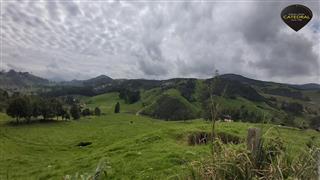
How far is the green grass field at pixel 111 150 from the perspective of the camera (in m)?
14.7

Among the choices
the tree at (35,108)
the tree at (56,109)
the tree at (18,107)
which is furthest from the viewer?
the tree at (56,109)

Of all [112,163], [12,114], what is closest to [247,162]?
[112,163]

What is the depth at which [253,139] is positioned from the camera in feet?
20.3

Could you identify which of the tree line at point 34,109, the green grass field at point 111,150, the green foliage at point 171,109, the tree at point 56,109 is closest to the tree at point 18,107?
the tree line at point 34,109

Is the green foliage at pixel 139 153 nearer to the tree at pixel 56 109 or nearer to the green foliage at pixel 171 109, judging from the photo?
the tree at pixel 56 109

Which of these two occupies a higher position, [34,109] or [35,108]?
[35,108]

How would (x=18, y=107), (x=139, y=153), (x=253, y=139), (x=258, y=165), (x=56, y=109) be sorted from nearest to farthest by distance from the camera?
(x=258, y=165) < (x=253, y=139) < (x=139, y=153) < (x=18, y=107) < (x=56, y=109)

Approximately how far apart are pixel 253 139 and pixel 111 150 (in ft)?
79.1

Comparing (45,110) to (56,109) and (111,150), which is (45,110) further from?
(111,150)

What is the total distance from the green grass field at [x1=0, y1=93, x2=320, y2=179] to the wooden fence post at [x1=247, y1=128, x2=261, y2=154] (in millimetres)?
171

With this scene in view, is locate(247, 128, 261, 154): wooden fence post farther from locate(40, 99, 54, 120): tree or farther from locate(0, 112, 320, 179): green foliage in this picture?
locate(40, 99, 54, 120): tree

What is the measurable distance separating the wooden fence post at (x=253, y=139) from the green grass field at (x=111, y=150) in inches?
6.7

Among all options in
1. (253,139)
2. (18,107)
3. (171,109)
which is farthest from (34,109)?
(253,139)

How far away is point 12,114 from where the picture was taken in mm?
114125
